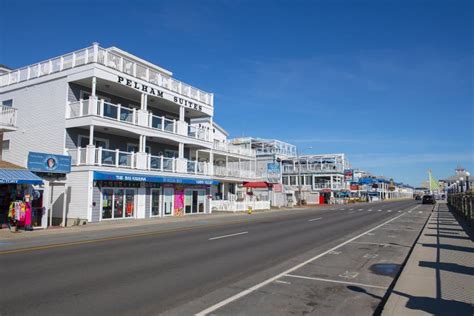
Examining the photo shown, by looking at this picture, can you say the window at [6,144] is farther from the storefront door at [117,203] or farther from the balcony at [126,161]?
the storefront door at [117,203]

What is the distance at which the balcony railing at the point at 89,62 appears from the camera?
2619cm

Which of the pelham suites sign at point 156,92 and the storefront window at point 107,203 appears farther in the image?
the pelham suites sign at point 156,92

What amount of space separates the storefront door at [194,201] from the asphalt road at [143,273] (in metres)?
18.4

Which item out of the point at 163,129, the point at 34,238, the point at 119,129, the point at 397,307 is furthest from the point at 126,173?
the point at 397,307

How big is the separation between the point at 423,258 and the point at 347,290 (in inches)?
161

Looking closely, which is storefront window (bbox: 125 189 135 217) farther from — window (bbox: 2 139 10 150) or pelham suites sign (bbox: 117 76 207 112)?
window (bbox: 2 139 10 150)

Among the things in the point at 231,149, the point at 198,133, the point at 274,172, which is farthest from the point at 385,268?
the point at 274,172

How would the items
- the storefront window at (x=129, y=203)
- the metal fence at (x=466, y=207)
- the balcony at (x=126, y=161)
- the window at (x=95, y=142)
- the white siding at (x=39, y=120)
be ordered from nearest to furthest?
the metal fence at (x=466, y=207) < the balcony at (x=126, y=161) < the white siding at (x=39, y=120) < the window at (x=95, y=142) < the storefront window at (x=129, y=203)

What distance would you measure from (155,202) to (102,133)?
648 cm

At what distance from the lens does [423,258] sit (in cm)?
1070

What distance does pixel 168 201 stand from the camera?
31.3 m

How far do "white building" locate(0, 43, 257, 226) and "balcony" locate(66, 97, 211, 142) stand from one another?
0.07m

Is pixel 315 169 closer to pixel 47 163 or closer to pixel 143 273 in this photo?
pixel 47 163

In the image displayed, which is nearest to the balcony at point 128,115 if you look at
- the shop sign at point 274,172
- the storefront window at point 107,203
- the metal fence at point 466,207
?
the storefront window at point 107,203
